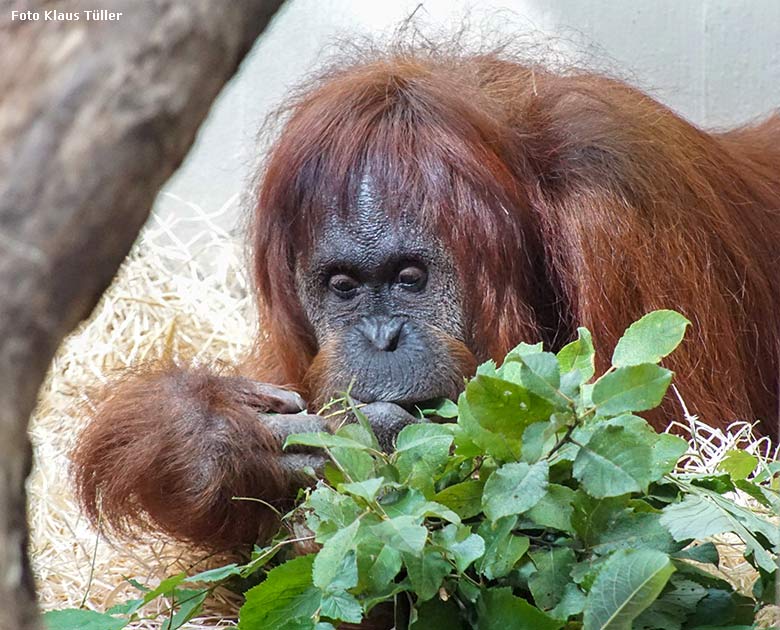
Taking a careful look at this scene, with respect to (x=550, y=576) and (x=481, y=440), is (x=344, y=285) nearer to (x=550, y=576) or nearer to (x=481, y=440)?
(x=481, y=440)

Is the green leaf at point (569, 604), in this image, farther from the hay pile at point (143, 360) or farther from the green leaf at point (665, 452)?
A: the hay pile at point (143, 360)

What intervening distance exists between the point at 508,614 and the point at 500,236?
42.8 inches

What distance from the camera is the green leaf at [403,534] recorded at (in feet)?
5.67

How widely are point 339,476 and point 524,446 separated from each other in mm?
373

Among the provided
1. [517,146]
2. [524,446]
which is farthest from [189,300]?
[524,446]

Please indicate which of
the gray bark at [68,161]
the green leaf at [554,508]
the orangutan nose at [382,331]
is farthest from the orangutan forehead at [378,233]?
the gray bark at [68,161]

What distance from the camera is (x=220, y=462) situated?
2.47 meters

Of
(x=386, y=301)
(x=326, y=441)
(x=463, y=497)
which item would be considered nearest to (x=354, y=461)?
(x=326, y=441)

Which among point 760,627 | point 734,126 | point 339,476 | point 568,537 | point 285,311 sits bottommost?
point 760,627

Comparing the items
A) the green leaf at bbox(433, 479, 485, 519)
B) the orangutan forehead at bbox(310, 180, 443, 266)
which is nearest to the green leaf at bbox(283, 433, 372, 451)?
the green leaf at bbox(433, 479, 485, 519)

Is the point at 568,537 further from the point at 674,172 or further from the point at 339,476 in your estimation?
the point at 674,172

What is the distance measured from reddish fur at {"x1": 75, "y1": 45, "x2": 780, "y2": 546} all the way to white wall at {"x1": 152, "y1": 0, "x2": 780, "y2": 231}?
45.4 inches

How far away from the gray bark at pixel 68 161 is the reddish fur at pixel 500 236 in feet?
4.11

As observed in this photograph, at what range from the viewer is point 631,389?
5.98 feet
